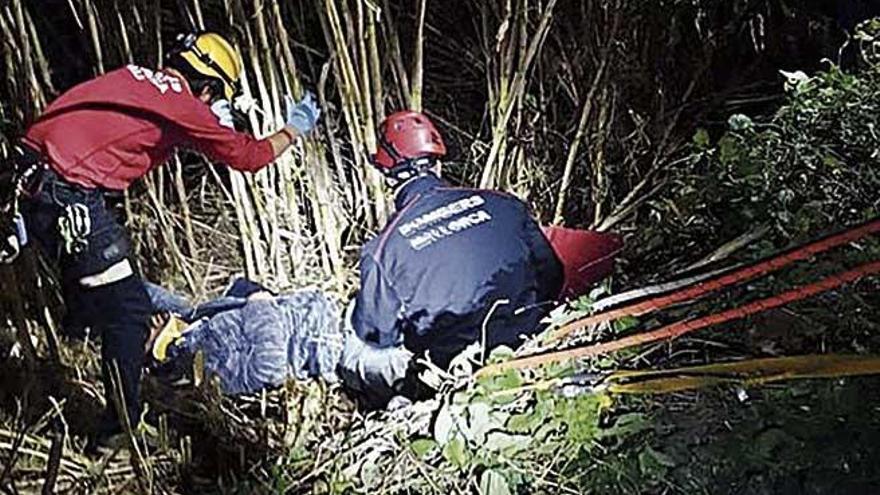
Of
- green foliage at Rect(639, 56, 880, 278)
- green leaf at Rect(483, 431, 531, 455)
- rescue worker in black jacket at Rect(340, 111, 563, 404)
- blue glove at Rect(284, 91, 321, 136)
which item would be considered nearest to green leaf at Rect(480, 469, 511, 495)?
green leaf at Rect(483, 431, 531, 455)

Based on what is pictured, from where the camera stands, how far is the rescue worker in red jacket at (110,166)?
11.0ft

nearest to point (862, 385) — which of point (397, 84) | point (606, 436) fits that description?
point (606, 436)

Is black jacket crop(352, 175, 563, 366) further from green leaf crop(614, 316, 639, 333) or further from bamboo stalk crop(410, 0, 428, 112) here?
bamboo stalk crop(410, 0, 428, 112)

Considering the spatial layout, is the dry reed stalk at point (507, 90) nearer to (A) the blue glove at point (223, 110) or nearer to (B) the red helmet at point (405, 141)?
(B) the red helmet at point (405, 141)

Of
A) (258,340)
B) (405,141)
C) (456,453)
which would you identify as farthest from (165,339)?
Answer: (456,453)

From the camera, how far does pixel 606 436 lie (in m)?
2.52

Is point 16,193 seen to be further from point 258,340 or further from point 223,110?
point 258,340

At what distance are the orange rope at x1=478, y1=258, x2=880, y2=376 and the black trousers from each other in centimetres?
113

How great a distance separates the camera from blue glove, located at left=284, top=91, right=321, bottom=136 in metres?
3.68

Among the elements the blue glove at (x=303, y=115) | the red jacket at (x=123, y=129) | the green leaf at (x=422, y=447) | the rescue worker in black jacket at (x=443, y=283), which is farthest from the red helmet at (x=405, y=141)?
the green leaf at (x=422, y=447)

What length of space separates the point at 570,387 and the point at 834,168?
1.29 metres

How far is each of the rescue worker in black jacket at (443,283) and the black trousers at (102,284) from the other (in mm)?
634

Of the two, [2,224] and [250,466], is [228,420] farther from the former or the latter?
[2,224]

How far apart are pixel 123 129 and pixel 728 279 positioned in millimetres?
1728
